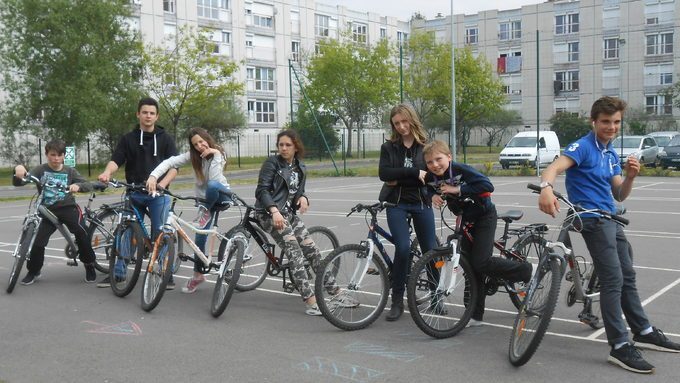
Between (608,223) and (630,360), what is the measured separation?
91 centimetres

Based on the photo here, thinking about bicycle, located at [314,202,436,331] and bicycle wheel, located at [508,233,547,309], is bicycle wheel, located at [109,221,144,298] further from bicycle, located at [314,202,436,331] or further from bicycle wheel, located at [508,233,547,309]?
bicycle wheel, located at [508,233,547,309]

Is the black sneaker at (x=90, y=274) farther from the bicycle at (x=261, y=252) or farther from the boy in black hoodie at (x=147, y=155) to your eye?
the bicycle at (x=261, y=252)

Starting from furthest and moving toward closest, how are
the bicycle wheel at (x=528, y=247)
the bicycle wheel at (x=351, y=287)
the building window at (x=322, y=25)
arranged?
the building window at (x=322, y=25), the bicycle wheel at (x=528, y=247), the bicycle wheel at (x=351, y=287)

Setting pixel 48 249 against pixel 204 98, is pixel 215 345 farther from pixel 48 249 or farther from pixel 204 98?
pixel 204 98

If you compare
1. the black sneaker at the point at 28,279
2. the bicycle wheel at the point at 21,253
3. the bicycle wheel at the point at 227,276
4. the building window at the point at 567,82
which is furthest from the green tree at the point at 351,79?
the bicycle wheel at the point at 227,276

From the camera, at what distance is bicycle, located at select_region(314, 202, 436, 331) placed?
6113 millimetres

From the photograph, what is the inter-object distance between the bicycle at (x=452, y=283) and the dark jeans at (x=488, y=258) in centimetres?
6

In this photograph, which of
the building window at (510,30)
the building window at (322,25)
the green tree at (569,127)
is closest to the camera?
the green tree at (569,127)

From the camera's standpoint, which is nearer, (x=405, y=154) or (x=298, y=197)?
(x=405, y=154)

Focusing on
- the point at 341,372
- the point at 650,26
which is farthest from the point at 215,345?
the point at 650,26

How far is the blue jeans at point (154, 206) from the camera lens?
7.86 m

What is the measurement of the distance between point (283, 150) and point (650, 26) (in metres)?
63.3

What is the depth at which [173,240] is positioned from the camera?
22.6 ft

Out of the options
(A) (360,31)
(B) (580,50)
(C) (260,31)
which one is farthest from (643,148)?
(A) (360,31)
